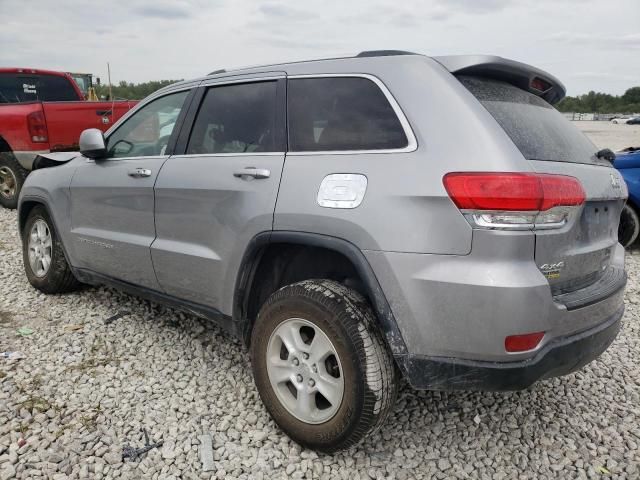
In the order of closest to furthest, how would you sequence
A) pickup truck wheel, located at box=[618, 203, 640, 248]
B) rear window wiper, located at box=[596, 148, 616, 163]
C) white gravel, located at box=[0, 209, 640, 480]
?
1. white gravel, located at box=[0, 209, 640, 480]
2. rear window wiper, located at box=[596, 148, 616, 163]
3. pickup truck wheel, located at box=[618, 203, 640, 248]

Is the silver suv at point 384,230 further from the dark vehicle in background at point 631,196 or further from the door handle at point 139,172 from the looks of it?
the dark vehicle in background at point 631,196

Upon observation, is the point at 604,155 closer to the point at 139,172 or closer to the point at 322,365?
the point at 322,365

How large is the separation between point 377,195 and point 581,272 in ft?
3.05

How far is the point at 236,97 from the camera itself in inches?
116

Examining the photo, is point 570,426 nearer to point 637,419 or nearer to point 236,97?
point 637,419

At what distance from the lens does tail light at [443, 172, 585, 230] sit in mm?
1876

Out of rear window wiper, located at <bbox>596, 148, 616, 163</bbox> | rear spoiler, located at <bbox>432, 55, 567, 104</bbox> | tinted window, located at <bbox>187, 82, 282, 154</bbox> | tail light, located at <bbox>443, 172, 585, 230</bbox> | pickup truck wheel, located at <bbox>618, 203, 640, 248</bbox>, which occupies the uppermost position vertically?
rear spoiler, located at <bbox>432, 55, 567, 104</bbox>

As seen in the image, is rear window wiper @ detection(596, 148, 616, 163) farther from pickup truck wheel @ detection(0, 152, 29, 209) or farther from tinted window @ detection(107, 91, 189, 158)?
pickup truck wheel @ detection(0, 152, 29, 209)

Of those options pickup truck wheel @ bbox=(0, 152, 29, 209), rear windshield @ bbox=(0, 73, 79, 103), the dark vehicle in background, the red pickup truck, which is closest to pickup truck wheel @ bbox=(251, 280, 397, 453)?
the dark vehicle in background

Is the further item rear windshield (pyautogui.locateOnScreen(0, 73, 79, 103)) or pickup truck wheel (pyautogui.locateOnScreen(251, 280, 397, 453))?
rear windshield (pyautogui.locateOnScreen(0, 73, 79, 103))

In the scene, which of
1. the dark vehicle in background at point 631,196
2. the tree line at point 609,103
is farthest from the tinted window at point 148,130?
the tree line at point 609,103

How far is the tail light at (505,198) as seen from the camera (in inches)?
73.9

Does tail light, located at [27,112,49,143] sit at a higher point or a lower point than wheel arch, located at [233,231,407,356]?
higher

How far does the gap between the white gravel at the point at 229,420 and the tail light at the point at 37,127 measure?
169 inches
